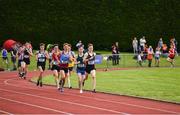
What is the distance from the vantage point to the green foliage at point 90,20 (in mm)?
45594

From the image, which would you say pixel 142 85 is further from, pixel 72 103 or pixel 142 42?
pixel 142 42

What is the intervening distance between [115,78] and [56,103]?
10435 mm

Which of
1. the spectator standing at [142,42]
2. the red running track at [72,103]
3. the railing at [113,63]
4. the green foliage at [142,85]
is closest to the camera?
the red running track at [72,103]

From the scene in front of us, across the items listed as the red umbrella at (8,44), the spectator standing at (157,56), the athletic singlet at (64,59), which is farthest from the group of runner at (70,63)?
the red umbrella at (8,44)

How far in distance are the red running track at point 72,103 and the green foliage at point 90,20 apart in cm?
2379

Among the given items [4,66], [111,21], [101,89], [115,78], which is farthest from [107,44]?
[101,89]

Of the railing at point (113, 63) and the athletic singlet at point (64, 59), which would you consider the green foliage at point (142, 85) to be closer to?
the athletic singlet at point (64, 59)

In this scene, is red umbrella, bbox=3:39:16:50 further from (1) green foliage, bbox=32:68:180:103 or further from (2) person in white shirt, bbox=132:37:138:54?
(1) green foliage, bbox=32:68:180:103

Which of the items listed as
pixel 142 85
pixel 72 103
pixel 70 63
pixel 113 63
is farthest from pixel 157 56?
pixel 72 103

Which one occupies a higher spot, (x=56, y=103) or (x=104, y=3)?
(x=104, y=3)

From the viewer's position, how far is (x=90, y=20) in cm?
4678

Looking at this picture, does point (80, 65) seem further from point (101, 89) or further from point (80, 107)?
point (80, 107)

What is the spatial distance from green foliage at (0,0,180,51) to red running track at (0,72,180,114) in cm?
2379

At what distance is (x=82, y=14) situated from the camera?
46.6 m
